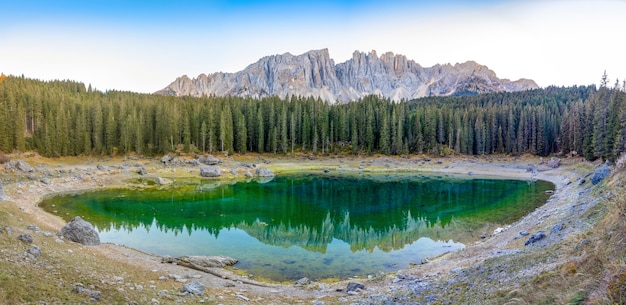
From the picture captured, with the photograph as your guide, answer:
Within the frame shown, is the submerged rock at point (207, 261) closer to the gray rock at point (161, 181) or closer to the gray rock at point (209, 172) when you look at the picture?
the gray rock at point (161, 181)

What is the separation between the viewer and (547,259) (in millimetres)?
10438

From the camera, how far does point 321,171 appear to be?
252 ft

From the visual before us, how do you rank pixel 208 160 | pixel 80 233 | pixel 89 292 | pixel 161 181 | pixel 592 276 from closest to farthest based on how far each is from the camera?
pixel 592 276 < pixel 89 292 < pixel 80 233 < pixel 161 181 < pixel 208 160

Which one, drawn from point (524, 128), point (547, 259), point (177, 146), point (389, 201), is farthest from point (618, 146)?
point (177, 146)

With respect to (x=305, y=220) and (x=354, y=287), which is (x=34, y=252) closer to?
(x=354, y=287)

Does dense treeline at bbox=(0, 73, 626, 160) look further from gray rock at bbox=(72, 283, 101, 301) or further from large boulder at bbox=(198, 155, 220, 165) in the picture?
gray rock at bbox=(72, 283, 101, 301)

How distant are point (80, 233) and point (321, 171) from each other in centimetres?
5847

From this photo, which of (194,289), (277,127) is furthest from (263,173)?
(194,289)

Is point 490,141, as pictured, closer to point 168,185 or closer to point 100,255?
point 168,185

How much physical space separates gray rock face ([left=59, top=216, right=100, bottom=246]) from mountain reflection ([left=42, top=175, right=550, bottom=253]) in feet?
27.2

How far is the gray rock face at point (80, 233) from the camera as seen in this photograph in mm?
20156

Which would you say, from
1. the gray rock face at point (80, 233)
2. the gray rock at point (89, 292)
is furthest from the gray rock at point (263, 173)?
the gray rock at point (89, 292)

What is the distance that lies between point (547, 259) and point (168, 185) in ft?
171

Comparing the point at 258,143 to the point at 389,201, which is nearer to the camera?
the point at 389,201
